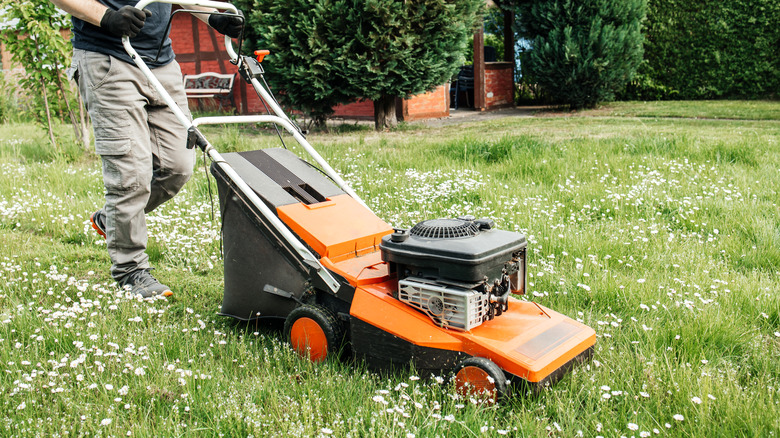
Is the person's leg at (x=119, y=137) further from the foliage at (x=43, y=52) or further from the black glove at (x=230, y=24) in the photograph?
A: the foliage at (x=43, y=52)

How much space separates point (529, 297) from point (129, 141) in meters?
Answer: 2.00

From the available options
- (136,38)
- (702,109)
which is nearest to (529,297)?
(136,38)

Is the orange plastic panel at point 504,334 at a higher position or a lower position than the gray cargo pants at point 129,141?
lower

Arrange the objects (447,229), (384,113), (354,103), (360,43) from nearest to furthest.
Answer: (447,229) < (360,43) < (384,113) < (354,103)

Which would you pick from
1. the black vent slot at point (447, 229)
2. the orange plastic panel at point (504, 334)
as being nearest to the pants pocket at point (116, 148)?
the orange plastic panel at point (504, 334)

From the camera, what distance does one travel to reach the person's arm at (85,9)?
9.27ft

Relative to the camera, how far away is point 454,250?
2080 mm

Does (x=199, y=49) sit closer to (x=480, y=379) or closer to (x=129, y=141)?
(x=129, y=141)

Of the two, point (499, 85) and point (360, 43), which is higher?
point (360, 43)

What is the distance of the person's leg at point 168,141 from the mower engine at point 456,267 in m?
1.61

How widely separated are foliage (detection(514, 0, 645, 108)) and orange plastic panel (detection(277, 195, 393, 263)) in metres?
9.28

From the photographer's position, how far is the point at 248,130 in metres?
10.3

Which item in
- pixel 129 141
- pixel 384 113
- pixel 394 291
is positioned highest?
pixel 129 141

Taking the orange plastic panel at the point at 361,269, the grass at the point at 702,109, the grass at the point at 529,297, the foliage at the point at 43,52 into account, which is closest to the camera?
the grass at the point at 529,297
